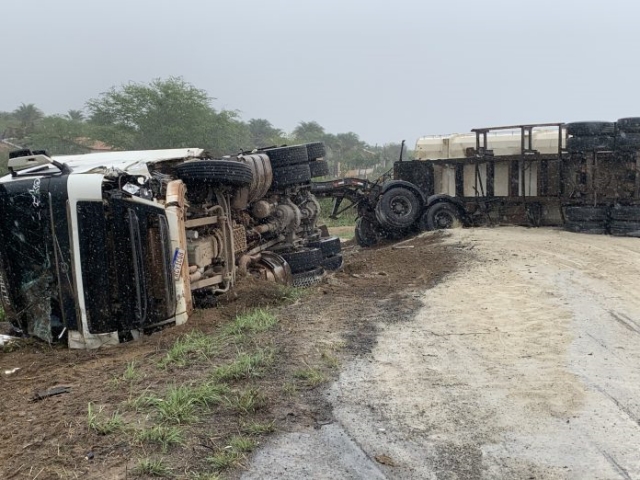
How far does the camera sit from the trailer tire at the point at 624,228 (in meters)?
12.2

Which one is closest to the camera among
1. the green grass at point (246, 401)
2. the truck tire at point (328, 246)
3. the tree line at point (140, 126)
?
the green grass at point (246, 401)

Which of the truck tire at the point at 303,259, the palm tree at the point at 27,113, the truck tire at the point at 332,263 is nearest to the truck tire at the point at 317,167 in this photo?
the truck tire at the point at 332,263

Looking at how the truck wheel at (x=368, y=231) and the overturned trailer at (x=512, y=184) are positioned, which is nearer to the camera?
the overturned trailer at (x=512, y=184)

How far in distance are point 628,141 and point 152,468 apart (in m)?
11.9

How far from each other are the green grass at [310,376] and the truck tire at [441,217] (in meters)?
10.4

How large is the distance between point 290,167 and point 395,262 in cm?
238

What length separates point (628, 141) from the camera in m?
12.3

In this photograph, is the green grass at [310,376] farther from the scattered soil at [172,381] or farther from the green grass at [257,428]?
the green grass at [257,428]

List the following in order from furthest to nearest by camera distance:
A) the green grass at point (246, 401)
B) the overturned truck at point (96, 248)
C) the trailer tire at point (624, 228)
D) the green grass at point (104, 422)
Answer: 1. the trailer tire at point (624, 228)
2. the overturned truck at point (96, 248)
3. the green grass at point (246, 401)
4. the green grass at point (104, 422)

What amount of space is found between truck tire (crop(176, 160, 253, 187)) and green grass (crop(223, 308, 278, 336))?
143 cm

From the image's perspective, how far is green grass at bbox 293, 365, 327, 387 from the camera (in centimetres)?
413

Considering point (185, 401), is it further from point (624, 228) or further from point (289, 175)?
point (624, 228)

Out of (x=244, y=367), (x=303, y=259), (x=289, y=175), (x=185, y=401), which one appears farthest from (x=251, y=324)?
(x=289, y=175)

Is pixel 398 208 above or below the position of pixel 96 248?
below
